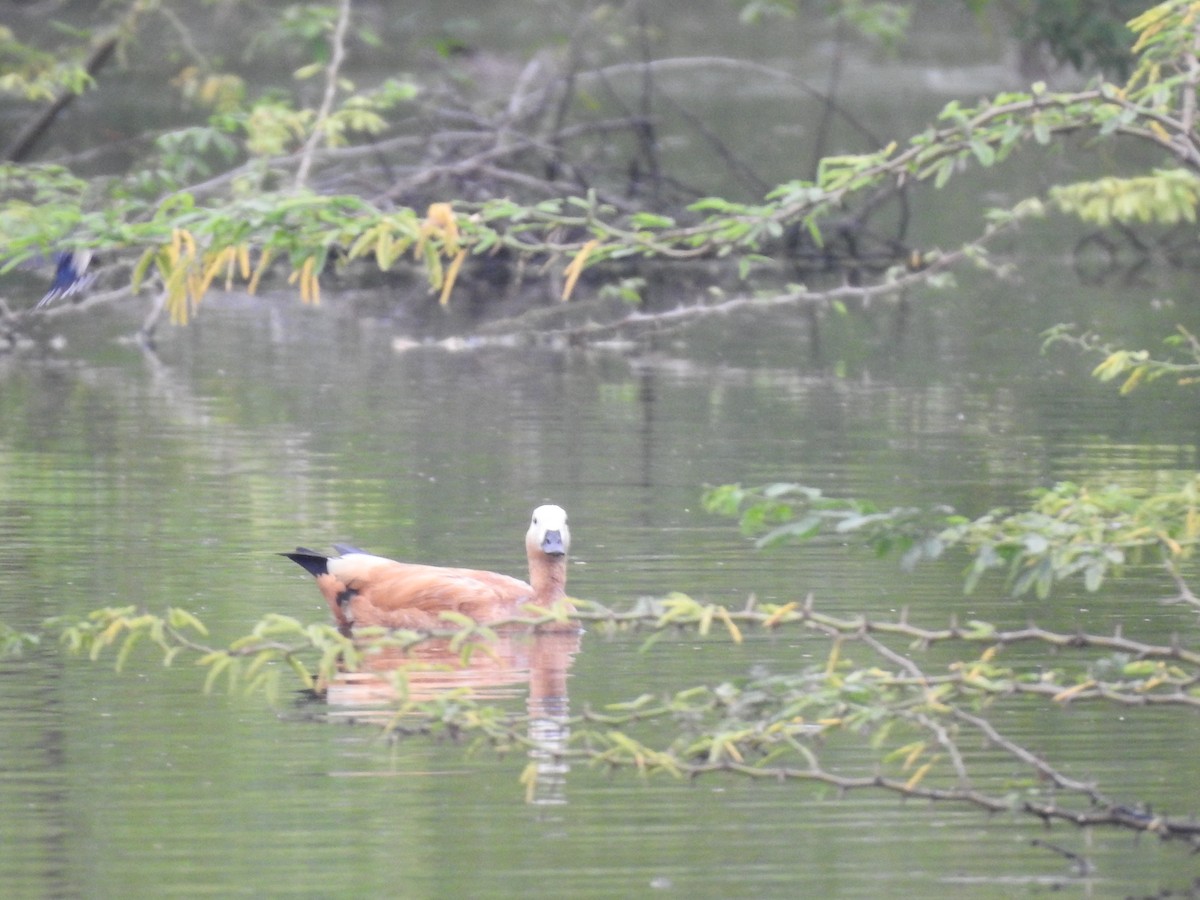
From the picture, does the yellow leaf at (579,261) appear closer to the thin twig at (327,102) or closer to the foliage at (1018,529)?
the foliage at (1018,529)

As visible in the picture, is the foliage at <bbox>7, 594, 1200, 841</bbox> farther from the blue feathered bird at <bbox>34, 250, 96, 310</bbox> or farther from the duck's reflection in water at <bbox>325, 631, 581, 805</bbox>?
the blue feathered bird at <bbox>34, 250, 96, 310</bbox>

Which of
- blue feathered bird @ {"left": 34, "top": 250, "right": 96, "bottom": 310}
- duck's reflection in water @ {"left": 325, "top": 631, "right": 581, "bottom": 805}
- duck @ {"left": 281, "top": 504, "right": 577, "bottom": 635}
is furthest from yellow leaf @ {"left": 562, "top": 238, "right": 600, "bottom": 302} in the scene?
blue feathered bird @ {"left": 34, "top": 250, "right": 96, "bottom": 310}

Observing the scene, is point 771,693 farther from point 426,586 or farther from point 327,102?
point 327,102

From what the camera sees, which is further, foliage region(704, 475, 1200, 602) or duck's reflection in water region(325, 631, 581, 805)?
duck's reflection in water region(325, 631, 581, 805)

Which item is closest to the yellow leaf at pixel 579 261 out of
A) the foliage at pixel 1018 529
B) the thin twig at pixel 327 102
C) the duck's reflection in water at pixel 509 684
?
the foliage at pixel 1018 529

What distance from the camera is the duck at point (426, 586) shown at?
1001cm

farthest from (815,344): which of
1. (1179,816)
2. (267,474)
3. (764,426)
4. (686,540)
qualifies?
(1179,816)

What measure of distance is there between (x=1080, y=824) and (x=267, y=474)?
863cm

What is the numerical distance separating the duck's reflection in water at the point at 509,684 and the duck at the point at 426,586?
0.54ft

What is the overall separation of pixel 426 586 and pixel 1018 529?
403 cm

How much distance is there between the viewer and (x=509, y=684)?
903cm

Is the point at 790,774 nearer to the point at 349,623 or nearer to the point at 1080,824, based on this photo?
the point at 1080,824

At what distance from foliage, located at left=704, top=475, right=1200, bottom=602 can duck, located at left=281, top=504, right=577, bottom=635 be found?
3673 millimetres

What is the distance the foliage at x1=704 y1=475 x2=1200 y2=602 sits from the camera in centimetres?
617
